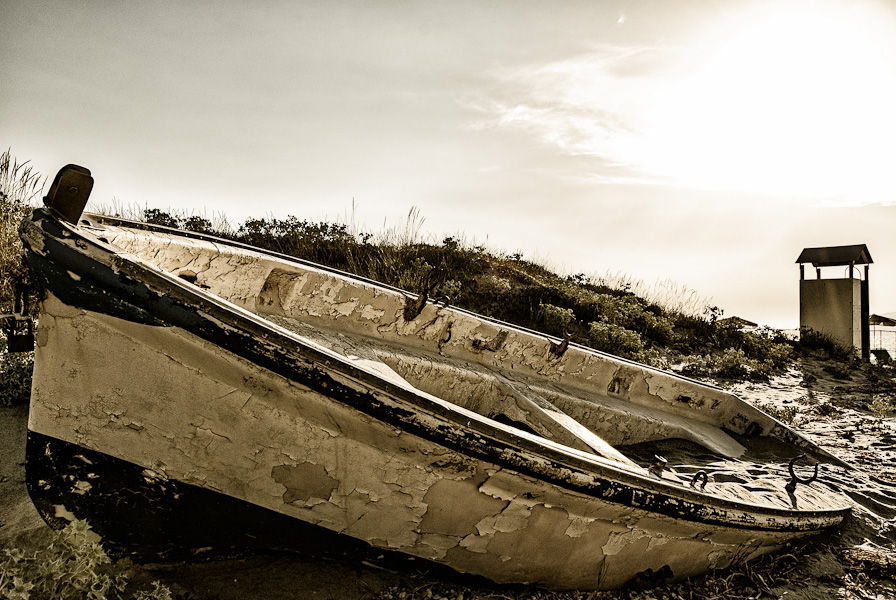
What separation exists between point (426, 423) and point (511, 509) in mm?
534

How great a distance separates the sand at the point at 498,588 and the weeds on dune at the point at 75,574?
125 mm

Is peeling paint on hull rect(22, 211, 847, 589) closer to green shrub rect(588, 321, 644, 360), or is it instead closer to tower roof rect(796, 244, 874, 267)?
green shrub rect(588, 321, 644, 360)

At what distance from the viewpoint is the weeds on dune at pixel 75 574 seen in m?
1.73

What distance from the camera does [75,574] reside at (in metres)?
1.71


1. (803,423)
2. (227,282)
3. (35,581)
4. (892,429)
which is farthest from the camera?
(803,423)

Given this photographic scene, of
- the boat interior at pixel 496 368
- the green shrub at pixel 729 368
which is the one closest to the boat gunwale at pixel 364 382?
the boat interior at pixel 496 368

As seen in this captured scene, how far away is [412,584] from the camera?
2152mm

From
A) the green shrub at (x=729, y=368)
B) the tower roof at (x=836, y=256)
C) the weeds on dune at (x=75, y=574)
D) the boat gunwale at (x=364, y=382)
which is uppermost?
the tower roof at (x=836, y=256)

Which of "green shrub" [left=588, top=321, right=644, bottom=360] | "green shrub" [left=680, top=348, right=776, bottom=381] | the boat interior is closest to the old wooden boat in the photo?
the boat interior

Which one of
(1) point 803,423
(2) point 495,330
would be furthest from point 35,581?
(1) point 803,423

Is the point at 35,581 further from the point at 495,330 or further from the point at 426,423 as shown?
the point at 495,330

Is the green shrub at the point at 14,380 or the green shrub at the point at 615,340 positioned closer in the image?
the green shrub at the point at 14,380

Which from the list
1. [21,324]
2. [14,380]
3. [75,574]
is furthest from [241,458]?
[14,380]

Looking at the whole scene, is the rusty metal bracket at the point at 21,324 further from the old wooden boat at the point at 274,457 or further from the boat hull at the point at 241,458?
the boat hull at the point at 241,458
